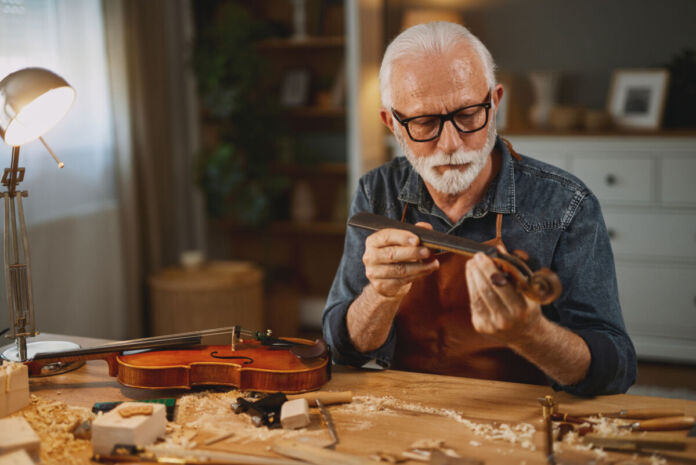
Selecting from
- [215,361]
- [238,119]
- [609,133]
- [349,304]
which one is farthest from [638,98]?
[215,361]

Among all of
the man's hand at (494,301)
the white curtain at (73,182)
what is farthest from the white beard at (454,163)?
the white curtain at (73,182)

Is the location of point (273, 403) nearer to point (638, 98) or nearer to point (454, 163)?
point (454, 163)

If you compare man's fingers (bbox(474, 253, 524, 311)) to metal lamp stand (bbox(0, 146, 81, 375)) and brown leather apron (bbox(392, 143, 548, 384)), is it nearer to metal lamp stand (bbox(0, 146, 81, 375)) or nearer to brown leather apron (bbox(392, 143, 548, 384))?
brown leather apron (bbox(392, 143, 548, 384))

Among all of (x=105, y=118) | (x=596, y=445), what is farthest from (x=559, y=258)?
(x=105, y=118)

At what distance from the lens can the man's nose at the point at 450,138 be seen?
1.57 metres

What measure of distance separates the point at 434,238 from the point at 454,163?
35cm

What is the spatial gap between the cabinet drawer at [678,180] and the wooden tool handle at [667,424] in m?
2.52

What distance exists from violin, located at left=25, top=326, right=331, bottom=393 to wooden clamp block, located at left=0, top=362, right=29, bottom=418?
0.43 feet

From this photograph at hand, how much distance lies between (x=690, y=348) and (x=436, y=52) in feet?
8.96

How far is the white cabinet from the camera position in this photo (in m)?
3.46

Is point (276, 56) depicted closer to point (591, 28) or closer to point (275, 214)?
point (275, 214)

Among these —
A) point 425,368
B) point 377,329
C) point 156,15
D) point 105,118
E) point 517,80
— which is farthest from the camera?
point 517,80

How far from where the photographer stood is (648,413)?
4.10 feet

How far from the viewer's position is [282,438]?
1.22m
